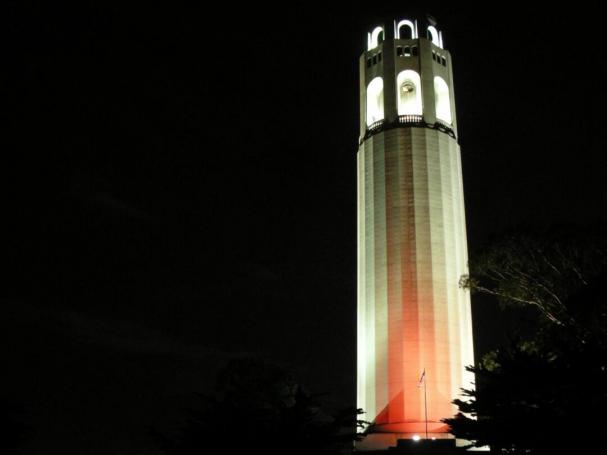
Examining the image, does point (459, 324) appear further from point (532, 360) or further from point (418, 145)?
point (532, 360)

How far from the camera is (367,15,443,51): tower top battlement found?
5938 cm

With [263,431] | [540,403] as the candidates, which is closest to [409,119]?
[540,403]

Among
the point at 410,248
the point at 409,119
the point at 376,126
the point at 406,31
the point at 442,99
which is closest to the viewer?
the point at 410,248

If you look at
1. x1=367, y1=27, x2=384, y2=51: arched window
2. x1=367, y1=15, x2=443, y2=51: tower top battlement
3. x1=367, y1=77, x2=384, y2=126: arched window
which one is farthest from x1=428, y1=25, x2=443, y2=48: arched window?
x1=367, y1=77, x2=384, y2=126: arched window

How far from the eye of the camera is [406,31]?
60.4 metres

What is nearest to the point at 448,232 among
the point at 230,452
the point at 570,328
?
the point at 570,328

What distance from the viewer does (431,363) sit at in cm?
4819

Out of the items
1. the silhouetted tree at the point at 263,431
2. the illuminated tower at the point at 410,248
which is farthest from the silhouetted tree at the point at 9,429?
the illuminated tower at the point at 410,248

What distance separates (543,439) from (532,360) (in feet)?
8.22

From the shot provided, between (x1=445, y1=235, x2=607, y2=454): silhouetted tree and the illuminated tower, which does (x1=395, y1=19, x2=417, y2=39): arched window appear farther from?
(x1=445, y1=235, x2=607, y2=454): silhouetted tree

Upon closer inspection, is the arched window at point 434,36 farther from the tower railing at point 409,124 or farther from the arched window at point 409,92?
the tower railing at point 409,124

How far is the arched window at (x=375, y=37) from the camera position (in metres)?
60.5

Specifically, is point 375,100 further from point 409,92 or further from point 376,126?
point 376,126

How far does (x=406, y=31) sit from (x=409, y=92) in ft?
21.2
